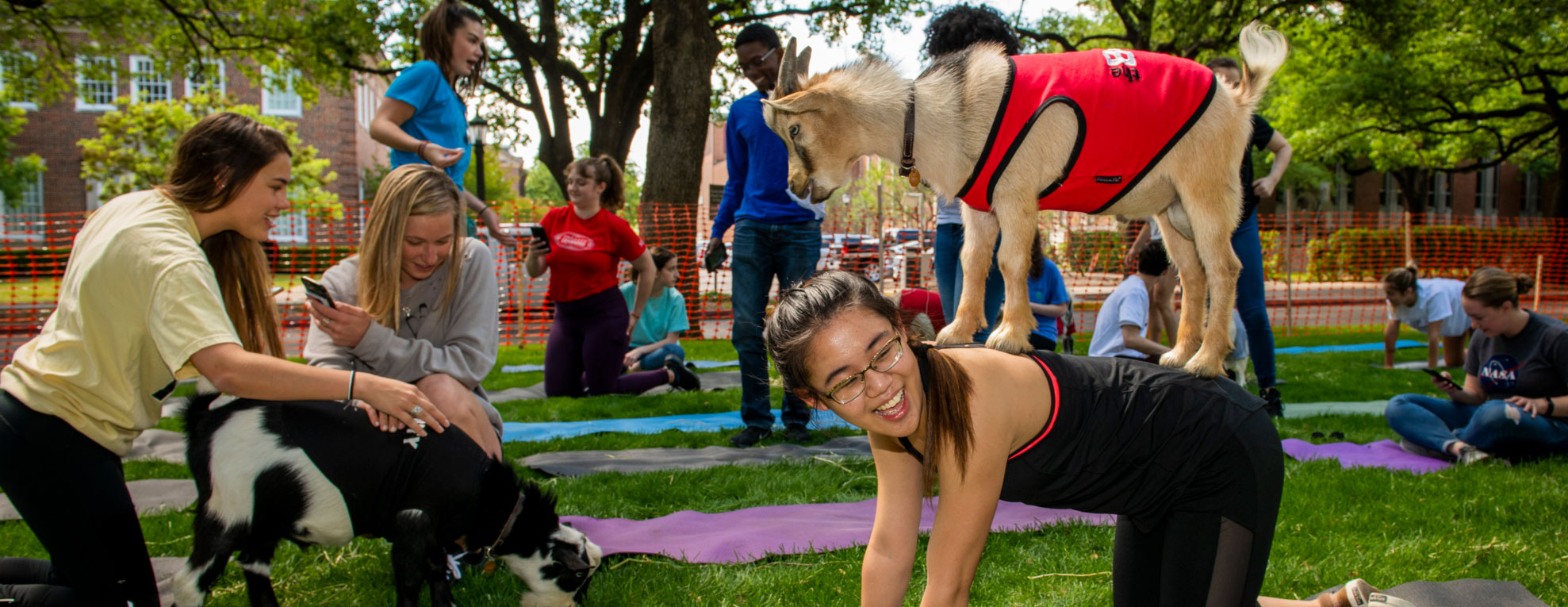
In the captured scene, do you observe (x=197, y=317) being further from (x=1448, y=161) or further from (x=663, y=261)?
(x=1448, y=161)

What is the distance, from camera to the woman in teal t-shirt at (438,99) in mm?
4102

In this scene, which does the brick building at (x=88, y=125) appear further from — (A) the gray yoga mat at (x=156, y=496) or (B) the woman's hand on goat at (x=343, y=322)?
(B) the woman's hand on goat at (x=343, y=322)

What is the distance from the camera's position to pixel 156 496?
4.03 metres

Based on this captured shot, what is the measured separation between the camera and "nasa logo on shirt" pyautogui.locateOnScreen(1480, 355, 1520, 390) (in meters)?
4.90

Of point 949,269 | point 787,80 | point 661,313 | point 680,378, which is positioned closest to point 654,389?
point 680,378

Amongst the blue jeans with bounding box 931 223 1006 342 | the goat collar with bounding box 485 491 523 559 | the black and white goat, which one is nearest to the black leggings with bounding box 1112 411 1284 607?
the blue jeans with bounding box 931 223 1006 342

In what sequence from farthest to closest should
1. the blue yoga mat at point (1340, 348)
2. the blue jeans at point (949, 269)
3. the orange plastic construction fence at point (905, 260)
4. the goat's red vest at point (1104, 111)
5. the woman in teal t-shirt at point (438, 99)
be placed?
the orange plastic construction fence at point (905, 260) → the blue yoga mat at point (1340, 348) → the woman in teal t-shirt at point (438, 99) → the blue jeans at point (949, 269) → the goat's red vest at point (1104, 111)

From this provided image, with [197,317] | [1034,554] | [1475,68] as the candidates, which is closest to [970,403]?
[1034,554]

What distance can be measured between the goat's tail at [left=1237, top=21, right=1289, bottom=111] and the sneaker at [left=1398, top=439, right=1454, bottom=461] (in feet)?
11.9

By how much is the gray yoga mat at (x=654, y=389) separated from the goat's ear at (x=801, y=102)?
4.91 metres

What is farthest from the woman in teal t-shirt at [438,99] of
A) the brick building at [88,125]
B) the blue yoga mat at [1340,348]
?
the brick building at [88,125]

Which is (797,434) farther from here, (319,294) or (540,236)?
(319,294)

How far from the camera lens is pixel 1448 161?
1059 inches

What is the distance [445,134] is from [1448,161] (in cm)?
3128
